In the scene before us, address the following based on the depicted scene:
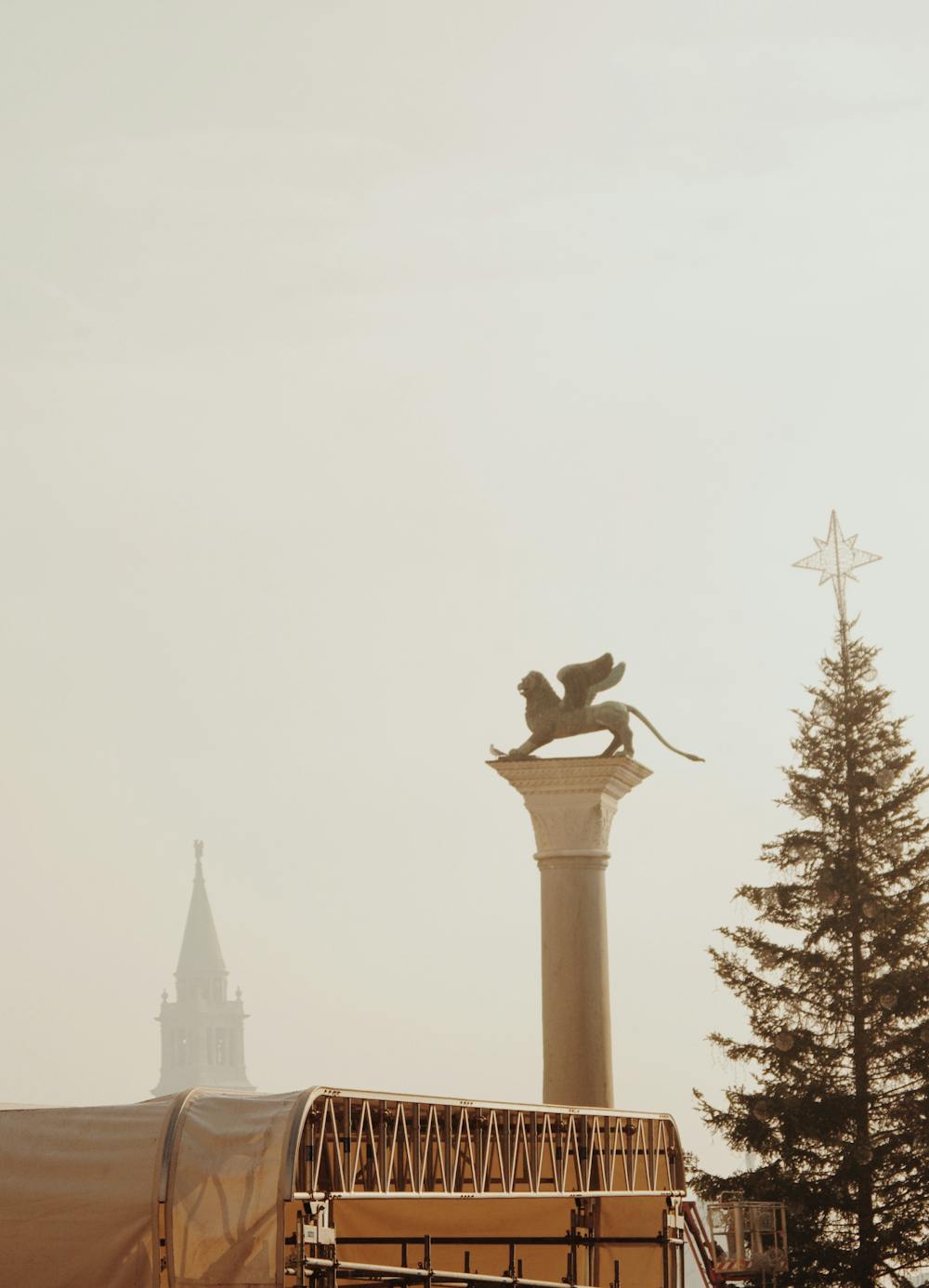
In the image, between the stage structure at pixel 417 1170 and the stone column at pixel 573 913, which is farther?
the stone column at pixel 573 913

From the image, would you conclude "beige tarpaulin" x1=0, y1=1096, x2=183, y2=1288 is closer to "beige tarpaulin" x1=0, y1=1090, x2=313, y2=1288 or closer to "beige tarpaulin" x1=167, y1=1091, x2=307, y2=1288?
"beige tarpaulin" x1=0, y1=1090, x2=313, y2=1288

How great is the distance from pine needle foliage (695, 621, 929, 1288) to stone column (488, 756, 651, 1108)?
12415 millimetres

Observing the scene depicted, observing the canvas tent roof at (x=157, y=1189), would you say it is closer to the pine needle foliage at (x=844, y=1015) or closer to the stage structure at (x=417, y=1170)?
the stage structure at (x=417, y=1170)

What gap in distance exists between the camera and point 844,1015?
37000 mm

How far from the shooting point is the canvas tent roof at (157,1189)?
16.1 m

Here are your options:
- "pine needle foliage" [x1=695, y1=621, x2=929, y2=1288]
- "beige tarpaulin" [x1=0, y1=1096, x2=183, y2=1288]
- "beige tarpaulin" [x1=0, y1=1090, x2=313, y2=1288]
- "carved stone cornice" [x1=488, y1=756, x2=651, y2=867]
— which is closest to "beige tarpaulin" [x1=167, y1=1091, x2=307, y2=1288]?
"beige tarpaulin" [x1=0, y1=1090, x2=313, y2=1288]

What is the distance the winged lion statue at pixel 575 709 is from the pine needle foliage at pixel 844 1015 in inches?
501

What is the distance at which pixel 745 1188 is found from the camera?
35844 millimetres

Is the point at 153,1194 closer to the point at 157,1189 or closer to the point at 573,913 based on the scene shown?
the point at 157,1189

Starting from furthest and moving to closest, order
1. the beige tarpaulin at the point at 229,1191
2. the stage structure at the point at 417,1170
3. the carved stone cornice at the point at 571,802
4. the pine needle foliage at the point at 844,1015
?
1. the pine needle foliage at the point at 844,1015
2. the carved stone cornice at the point at 571,802
3. the stage structure at the point at 417,1170
4. the beige tarpaulin at the point at 229,1191

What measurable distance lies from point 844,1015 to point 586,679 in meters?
13.7

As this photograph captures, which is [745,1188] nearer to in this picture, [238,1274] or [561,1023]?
[561,1023]

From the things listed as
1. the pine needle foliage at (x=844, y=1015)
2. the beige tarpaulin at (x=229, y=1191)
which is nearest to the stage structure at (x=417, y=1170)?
the beige tarpaulin at (x=229, y=1191)

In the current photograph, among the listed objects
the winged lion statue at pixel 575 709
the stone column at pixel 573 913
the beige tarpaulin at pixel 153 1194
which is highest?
the winged lion statue at pixel 575 709
